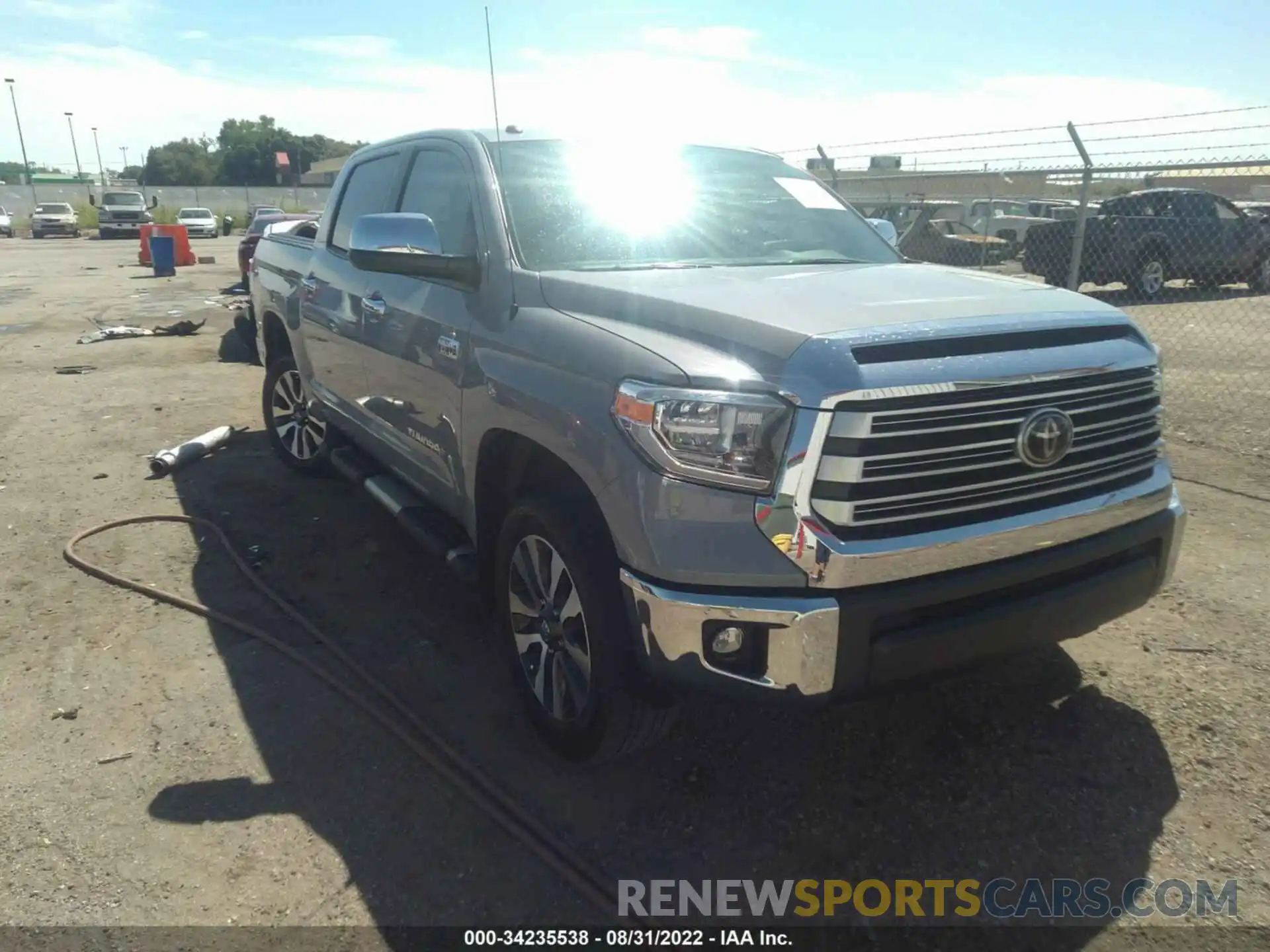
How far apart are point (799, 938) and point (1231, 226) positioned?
16.1m

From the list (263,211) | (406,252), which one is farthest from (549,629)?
(263,211)

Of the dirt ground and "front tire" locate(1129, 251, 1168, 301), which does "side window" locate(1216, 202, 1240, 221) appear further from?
the dirt ground

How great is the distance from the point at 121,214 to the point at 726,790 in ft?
147

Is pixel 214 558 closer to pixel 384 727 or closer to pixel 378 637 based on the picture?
pixel 378 637

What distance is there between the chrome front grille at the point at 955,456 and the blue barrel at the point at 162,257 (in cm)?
2315

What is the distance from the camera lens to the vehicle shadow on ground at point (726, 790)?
258 centimetres

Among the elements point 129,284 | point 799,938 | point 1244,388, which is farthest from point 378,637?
point 129,284

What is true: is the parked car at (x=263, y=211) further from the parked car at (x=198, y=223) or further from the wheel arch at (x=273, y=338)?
the wheel arch at (x=273, y=338)

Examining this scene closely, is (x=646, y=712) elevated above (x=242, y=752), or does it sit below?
above

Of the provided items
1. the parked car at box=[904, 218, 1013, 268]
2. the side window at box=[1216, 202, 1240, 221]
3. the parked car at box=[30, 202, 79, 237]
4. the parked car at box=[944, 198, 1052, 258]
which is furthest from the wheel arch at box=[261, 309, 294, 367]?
the parked car at box=[30, 202, 79, 237]

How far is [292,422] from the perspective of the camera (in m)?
6.11

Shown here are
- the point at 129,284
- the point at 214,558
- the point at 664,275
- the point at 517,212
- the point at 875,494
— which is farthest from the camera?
the point at 129,284

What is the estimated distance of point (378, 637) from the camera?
398 cm

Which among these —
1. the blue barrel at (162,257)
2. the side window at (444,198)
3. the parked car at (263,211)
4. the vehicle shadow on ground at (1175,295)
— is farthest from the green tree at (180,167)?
the side window at (444,198)
